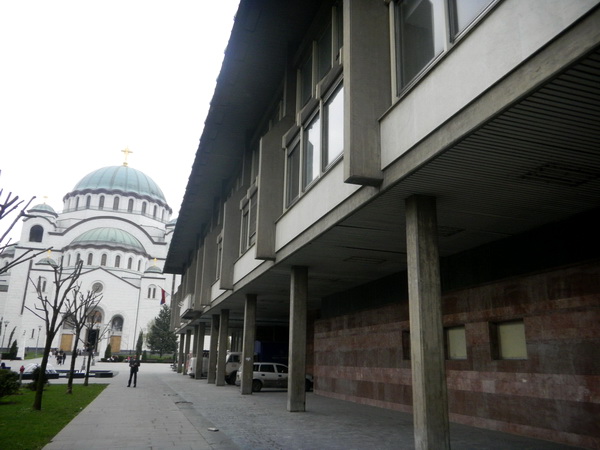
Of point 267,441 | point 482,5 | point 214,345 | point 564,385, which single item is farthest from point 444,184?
point 214,345

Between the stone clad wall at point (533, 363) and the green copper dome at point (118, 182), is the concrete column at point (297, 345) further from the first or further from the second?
the green copper dome at point (118, 182)

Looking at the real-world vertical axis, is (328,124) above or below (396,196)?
above

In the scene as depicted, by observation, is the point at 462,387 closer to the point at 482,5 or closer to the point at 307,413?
the point at 307,413

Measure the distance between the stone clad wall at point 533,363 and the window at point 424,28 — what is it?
5.27m

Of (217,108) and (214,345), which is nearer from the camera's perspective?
(217,108)

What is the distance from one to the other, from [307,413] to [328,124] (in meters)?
8.69

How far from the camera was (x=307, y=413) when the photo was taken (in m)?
15.8

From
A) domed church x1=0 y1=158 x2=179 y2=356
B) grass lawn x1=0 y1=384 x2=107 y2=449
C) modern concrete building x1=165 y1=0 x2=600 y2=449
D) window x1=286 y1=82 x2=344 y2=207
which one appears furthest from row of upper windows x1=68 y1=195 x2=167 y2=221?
window x1=286 y1=82 x2=344 y2=207

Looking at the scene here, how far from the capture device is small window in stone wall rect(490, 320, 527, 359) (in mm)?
11914

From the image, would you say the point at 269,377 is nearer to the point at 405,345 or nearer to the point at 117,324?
the point at 405,345

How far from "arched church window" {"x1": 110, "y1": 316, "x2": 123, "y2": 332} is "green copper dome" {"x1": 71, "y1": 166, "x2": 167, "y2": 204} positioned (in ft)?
87.9

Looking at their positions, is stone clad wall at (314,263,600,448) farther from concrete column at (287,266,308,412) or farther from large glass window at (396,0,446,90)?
large glass window at (396,0,446,90)

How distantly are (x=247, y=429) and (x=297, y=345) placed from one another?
4.19 metres

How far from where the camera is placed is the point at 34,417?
13.8m
